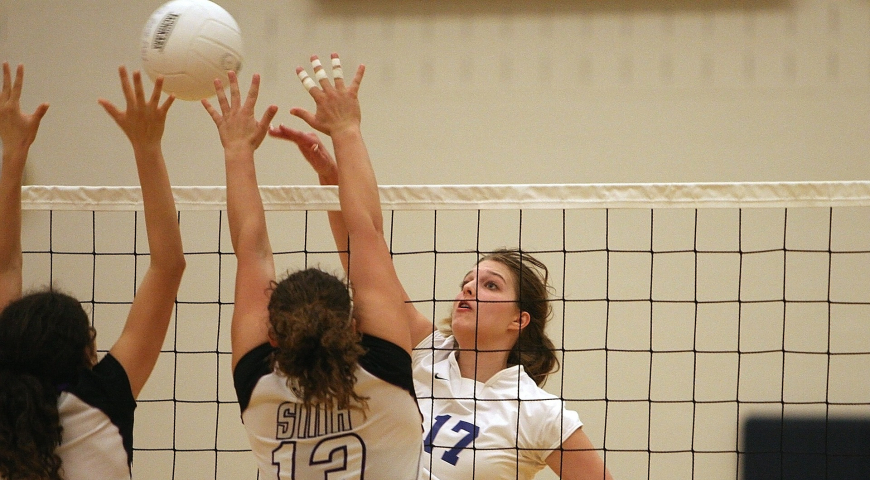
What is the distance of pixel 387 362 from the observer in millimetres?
1637

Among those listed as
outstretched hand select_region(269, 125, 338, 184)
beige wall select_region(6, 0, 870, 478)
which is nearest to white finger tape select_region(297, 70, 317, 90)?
outstretched hand select_region(269, 125, 338, 184)

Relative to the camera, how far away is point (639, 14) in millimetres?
4516

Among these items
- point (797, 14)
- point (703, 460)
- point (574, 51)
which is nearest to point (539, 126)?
point (574, 51)

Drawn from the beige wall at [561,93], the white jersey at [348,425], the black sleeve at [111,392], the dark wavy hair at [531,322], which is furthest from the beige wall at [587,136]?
the white jersey at [348,425]

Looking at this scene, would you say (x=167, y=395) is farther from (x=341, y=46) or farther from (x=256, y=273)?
(x=256, y=273)

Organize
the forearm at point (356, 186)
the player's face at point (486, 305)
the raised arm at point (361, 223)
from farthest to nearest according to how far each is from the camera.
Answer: the player's face at point (486, 305)
the forearm at point (356, 186)
the raised arm at point (361, 223)

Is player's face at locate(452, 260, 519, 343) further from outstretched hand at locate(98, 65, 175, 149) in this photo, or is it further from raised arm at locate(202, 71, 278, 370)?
outstretched hand at locate(98, 65, 175, 149)

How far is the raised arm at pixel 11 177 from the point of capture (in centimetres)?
198

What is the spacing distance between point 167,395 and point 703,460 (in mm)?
2786

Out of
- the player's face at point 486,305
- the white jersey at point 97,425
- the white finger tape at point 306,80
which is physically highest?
the white finger tape at point 306,80

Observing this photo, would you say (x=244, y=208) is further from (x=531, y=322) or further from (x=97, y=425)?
(x=531, y=322)

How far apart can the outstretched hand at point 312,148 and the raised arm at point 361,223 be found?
0.30 m

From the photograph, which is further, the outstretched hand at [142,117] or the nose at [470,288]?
the nose at [470,288]

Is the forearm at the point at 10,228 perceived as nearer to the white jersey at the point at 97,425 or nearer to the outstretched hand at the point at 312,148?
the white jersey at the point at 97,425
